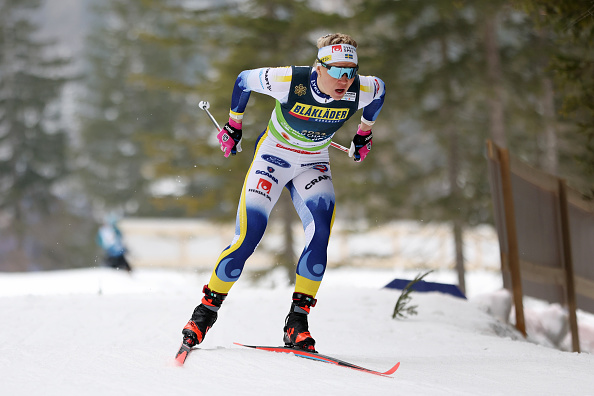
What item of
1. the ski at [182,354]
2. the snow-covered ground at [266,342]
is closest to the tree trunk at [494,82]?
the snow-covered ground at [266,342]

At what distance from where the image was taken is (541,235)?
8.12m

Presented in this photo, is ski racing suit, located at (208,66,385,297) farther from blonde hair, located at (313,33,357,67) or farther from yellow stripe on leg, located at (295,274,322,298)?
blonde hair, located at (313,33,357,67)

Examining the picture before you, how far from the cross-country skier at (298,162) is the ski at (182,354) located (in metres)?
0.14

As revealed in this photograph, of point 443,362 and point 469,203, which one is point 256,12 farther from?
point 443,362

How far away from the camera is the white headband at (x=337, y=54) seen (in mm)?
4734

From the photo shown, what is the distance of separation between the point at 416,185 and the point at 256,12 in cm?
559

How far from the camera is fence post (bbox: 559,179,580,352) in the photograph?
8.09 meters

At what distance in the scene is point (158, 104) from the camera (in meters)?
34.6

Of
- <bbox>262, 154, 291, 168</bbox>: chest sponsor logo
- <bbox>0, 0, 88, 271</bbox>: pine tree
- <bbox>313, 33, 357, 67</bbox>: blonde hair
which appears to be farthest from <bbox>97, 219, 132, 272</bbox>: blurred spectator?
<bbox>0, 0, 88, 271</bbox>: pine tree

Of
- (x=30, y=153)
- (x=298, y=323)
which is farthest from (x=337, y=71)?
(x=30, y=153)

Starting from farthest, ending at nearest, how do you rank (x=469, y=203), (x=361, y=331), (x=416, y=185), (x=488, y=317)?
(x=416, y=185) < (x=469, y=203) < (x=488, y=317) < (x=361, y=331)

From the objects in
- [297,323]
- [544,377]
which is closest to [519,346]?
[544,377]

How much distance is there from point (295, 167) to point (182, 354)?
155 centimetres

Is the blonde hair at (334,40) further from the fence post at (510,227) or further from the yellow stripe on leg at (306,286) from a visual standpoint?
the fence post at (510,227)
